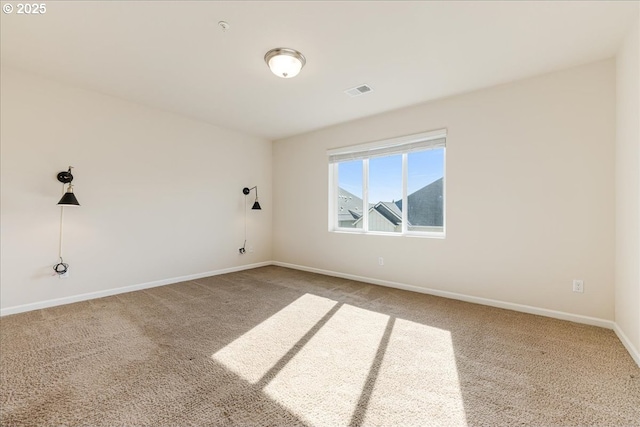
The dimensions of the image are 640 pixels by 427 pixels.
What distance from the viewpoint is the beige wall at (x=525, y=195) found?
8.65 feet

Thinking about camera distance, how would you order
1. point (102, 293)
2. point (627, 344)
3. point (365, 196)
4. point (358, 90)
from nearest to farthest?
point (627, 344) < point (358, 90) < point (102, 293) < point (365, 196)

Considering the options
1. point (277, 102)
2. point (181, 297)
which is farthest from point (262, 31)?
point (181, 297)

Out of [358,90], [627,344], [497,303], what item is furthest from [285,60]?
[627,344]

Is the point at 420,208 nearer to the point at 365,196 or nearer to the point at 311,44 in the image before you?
the point at 365,196

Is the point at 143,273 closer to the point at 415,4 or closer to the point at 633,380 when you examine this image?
the point at 415,4

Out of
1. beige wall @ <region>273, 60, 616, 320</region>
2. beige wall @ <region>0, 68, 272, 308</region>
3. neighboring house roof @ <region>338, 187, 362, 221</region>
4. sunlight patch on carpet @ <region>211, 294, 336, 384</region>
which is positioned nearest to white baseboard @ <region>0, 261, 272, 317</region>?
beige wall @ <region>0, 68, 272, 308</region>

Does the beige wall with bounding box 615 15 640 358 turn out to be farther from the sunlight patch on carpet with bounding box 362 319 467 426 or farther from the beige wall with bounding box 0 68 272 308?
the beige wall with bounding box 0 68 272 308

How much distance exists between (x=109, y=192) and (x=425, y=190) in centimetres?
419

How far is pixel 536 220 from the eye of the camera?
2.92 meters

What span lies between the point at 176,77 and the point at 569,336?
15.1 feet

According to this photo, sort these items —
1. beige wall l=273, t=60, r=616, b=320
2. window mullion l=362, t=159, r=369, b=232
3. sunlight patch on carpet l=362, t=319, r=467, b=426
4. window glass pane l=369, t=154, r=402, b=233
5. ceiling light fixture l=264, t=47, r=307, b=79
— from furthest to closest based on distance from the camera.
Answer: window mullion l=362, t=159, r=369, b=232 → window glass pane l=369, t=154, r=402, b=233 → beige wall l=273, t=60, r=616, b=320 → ceiling light fixture l=264, t=47, r=307, b=79 → sunlight patch on carpet l=362, t=319, r=467, b=426

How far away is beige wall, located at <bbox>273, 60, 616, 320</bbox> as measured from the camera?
8.65 ft

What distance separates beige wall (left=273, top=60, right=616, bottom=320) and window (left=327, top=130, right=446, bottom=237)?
0.18 meters

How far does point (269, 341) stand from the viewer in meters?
2.34
